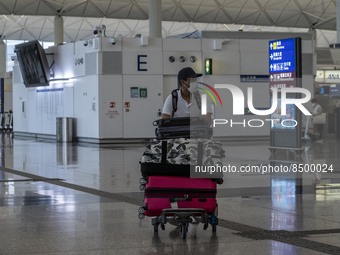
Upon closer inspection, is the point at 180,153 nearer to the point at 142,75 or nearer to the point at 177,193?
the point at 177,193

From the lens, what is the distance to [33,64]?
108ft

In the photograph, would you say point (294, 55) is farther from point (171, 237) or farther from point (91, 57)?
point (171, 237)

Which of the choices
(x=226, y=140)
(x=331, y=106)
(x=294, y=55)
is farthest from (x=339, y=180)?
(x=331, y=106)

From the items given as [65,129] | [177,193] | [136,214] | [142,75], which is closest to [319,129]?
[142,75]

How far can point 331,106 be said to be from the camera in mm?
35312

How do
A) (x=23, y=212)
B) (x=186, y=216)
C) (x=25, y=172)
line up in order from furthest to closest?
(x=25, y=172) → (x=23, y=212) → (x=186, y=216)

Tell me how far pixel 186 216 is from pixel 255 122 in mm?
22497

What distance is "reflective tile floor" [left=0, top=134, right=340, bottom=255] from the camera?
7.18 m

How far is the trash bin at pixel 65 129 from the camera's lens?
1188 inches

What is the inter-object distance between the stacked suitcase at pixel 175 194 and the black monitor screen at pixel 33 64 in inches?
980

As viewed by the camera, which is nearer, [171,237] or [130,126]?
[171,237]

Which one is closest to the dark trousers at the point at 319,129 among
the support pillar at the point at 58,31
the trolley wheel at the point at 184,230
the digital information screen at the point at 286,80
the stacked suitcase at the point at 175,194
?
the digital information screen at the point at 286,80

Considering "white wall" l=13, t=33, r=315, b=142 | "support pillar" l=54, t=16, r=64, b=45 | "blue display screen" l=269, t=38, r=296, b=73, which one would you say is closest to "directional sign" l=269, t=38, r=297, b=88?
"blue display screen" l=269, t=38, r=296, b=73

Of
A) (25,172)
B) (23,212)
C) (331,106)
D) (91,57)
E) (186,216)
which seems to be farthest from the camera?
(331,106)
